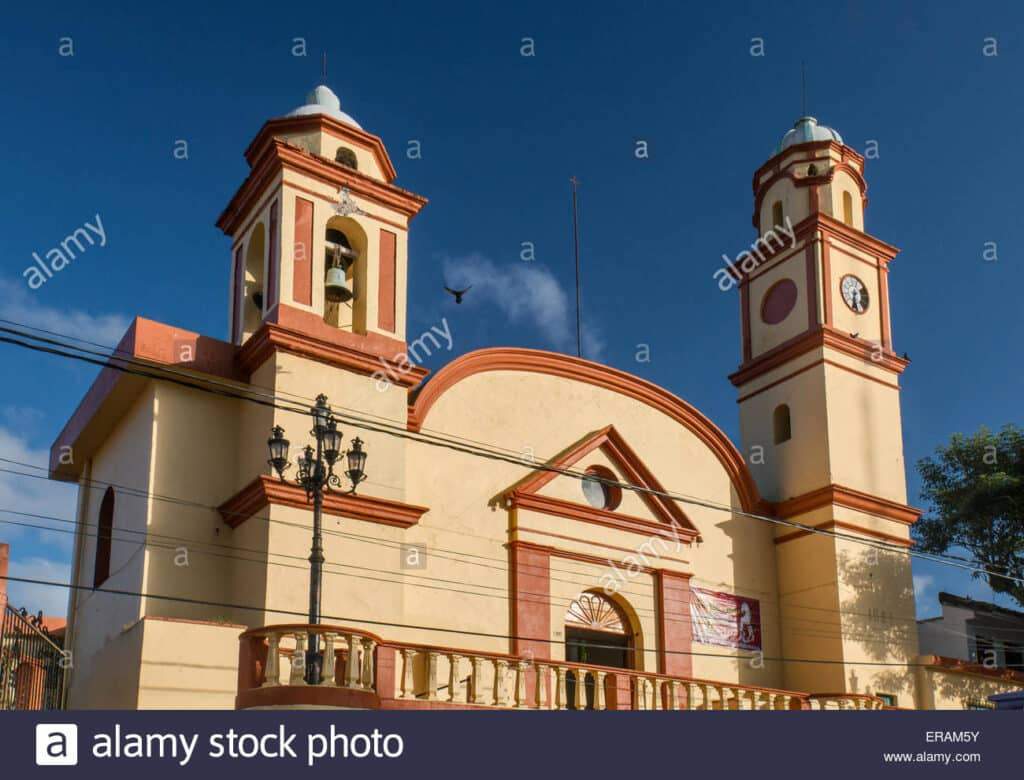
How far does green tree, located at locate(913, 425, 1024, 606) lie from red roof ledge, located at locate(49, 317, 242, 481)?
1518 cm

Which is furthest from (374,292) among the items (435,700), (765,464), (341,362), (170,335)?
(765,464)

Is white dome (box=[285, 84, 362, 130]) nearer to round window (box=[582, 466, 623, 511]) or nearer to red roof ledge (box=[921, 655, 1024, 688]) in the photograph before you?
round window (box=[582, 466, 623, 511])

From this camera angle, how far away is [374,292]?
20328 millimetres

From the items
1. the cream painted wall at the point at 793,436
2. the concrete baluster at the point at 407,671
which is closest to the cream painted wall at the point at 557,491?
the cream painted wall at the point at 793,436

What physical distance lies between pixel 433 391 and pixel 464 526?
6.92 feet

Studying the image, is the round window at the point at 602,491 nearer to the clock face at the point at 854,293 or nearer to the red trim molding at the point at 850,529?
the red trim molding at the point at 850,529

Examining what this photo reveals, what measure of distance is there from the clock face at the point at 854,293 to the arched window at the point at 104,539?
14.1 metres

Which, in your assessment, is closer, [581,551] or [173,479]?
[173,479]

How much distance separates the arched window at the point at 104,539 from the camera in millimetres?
20242

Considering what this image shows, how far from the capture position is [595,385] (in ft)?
74.6
